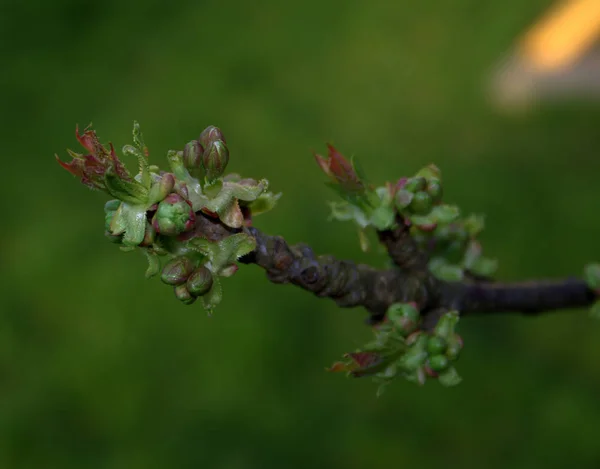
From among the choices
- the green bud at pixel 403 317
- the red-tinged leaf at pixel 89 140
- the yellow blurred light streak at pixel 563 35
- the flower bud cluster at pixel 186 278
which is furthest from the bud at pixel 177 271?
the yellow blurred light streak at pixel 563 35

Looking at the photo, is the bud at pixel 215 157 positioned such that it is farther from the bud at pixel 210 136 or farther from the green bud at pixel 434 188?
the green bud at pixel 434 188

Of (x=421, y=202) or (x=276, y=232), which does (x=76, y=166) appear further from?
(x=276, y=232)

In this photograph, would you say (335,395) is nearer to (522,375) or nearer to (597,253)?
(522,375)

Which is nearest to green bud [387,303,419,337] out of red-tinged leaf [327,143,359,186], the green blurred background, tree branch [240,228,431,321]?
tree branch [240,228,431,321]

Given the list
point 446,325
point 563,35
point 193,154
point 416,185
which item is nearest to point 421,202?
point 416,185

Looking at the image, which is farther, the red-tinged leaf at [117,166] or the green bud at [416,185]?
the green bud at [416,185]

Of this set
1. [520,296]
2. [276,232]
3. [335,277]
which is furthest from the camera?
[276,232]

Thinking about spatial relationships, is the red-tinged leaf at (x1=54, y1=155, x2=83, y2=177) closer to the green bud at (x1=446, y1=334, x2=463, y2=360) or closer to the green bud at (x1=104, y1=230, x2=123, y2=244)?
the green bud at (x1=104, y1=230, x2=123, y2=244)
